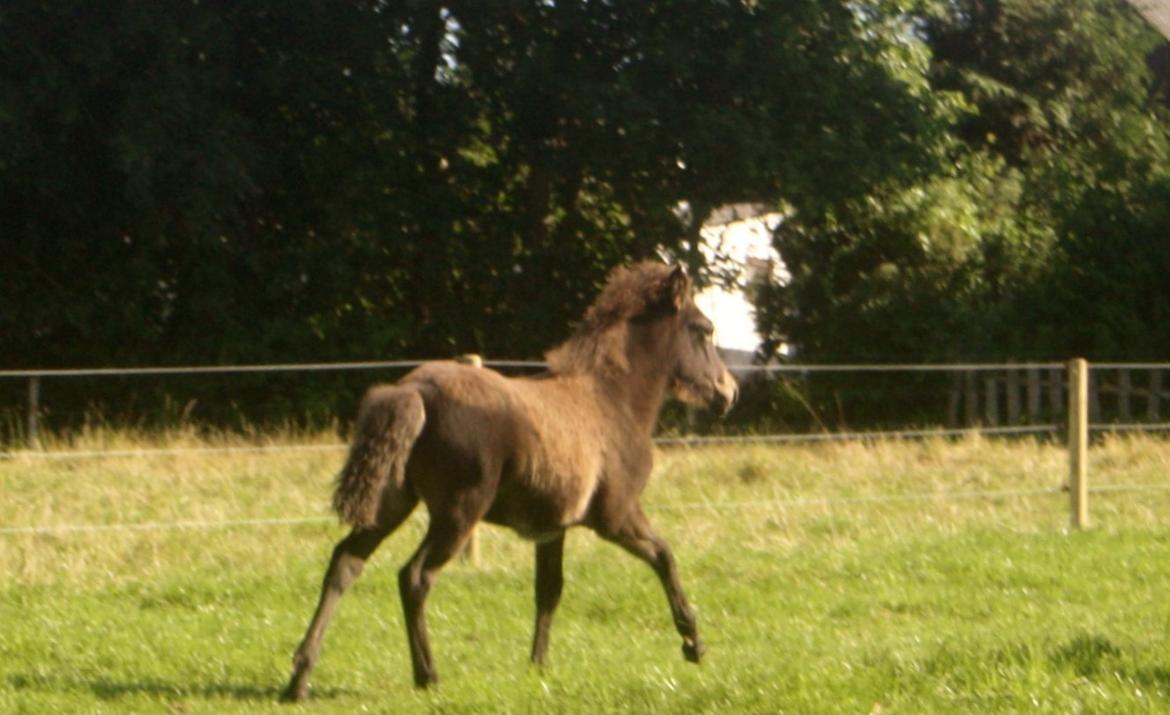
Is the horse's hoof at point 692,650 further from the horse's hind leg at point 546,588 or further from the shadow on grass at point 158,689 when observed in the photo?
the shadow on grass at point 158,689

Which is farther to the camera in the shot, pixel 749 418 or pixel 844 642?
pixel 749 418

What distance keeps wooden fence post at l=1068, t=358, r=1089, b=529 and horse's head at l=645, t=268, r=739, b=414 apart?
475 centimetres

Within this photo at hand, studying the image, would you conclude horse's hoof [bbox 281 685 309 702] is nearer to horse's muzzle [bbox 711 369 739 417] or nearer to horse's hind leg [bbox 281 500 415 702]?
horse's hind leg [bbox 281 500 415 702]

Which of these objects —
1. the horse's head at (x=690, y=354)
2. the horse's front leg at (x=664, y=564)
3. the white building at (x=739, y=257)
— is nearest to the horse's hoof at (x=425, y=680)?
the horse's front leg at (x=664, y=564)

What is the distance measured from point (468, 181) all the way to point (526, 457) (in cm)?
1507

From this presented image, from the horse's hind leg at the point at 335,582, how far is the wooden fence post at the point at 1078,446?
686 cm

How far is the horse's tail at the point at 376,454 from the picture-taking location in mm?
7844

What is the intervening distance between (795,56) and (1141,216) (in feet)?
17.5

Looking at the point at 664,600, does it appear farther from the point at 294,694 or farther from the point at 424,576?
the point at 294,694

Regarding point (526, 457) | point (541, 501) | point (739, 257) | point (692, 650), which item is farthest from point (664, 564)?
point (739, 257)

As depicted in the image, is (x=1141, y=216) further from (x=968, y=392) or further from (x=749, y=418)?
(x=749, y=418)

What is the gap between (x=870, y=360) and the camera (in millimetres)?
25062

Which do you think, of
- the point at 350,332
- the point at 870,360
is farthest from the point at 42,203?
the point at 870,360

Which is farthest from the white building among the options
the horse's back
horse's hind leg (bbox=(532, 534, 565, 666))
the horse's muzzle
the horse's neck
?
the horse's back
